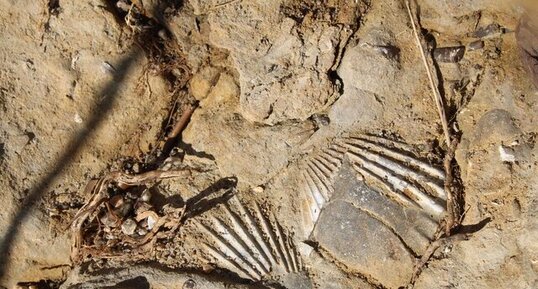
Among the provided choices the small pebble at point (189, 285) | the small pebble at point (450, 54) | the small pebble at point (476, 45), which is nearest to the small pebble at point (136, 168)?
the small pebble at point (189, 285)

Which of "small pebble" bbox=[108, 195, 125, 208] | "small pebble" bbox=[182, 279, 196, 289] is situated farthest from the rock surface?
"small pebble" bbox=[108, 195, 125, 208]

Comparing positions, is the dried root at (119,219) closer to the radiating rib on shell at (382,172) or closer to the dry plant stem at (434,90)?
the radiating rib on shell at (382,172)

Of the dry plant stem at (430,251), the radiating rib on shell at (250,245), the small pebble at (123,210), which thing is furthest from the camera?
the small pebble at (123,210)

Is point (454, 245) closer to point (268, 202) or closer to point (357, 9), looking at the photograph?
point (268, 202)

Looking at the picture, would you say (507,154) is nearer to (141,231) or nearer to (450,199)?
(450,199)

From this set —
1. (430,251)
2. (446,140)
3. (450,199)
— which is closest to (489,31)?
(446,140)

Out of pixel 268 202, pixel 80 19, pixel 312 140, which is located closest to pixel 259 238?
pixel 268 202

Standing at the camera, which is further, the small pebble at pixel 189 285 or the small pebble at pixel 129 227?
the small pebble at pixel 129 227
